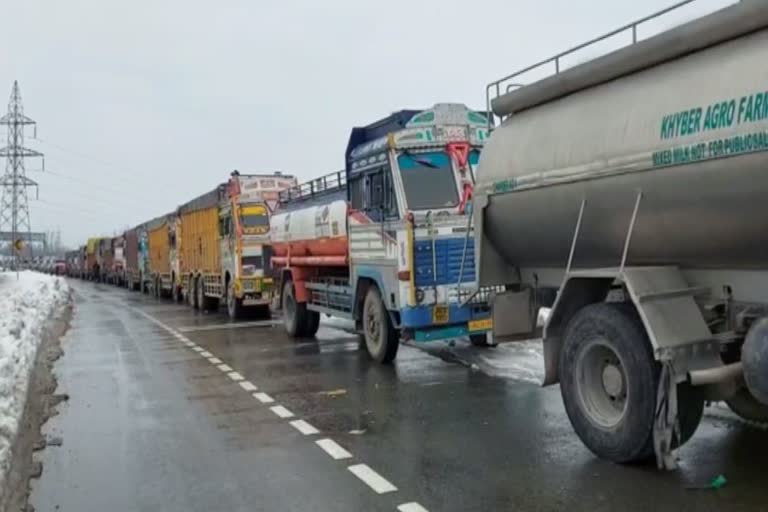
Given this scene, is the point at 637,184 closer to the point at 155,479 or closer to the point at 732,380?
the point at 732,380

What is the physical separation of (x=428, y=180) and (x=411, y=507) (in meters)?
6.57

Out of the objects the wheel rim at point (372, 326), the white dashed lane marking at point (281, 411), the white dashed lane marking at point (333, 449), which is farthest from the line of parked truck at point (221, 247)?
the white dashed lane marking at point (333, 449)

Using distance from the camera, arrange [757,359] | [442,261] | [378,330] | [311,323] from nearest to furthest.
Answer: [757,359], [442,261], [378,330], [311,323]

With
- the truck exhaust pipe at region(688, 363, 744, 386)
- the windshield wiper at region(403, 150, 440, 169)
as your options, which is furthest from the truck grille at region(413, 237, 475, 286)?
the truck exhaust pipe at region(688, 363, 744, 386)

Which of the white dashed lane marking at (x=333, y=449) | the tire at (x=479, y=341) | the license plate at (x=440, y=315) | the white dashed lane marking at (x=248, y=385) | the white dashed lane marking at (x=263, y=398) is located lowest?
the white dashed lane marking at (x=333, y=449)

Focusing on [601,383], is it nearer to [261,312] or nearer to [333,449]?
[333,449]

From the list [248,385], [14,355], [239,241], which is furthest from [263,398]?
[239,241]

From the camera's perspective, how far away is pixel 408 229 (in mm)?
10344

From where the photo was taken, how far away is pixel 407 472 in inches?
234

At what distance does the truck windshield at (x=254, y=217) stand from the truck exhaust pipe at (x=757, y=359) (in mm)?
16976

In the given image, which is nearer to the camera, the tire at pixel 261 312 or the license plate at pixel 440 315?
the license plate at pixel 440 315

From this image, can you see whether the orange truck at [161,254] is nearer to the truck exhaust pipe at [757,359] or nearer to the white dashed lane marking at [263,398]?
the white dashed lane marking at [263,398]

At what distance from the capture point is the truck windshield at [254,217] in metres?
20.8

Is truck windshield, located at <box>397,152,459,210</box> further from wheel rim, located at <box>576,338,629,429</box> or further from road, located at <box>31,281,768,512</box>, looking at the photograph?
wheel rim, located at <box>576,338,629,429</box>
